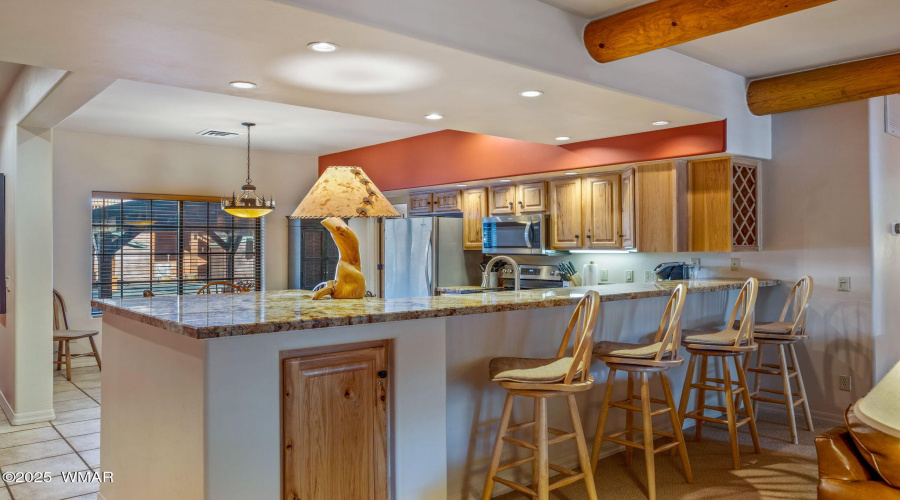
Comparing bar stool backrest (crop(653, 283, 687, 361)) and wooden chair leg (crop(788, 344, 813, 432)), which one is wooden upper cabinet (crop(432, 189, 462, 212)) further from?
bar stool backrest (crop(653, 283, 687, 361))

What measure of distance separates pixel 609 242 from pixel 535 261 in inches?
48.5

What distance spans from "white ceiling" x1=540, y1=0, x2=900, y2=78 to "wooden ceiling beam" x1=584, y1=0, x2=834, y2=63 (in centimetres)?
7

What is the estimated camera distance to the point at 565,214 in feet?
17.5

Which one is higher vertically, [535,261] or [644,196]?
Result: [644,196]


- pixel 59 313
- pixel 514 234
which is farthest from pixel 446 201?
pixel 59 313

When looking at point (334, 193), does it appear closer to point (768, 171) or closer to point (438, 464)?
point (438, 464)

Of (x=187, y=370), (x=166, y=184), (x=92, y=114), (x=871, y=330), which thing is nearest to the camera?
(x=187, y=370)

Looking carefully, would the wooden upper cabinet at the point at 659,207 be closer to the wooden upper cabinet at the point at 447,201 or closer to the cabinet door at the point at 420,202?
the wooden upper cabinet at the point at 447,201

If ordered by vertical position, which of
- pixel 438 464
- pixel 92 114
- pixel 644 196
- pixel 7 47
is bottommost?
pixel 438 464

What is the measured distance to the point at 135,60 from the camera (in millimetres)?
2629

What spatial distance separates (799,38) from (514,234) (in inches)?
111

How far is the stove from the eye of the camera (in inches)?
230

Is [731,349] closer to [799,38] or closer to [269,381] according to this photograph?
[799,38]

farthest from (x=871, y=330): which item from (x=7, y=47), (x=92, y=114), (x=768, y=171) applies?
(x=92, y=114)
